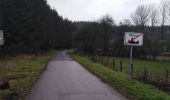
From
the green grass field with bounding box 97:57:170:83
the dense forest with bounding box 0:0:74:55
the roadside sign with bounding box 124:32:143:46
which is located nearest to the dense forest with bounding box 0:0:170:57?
the dense forest with bounding box 0:0:74:55

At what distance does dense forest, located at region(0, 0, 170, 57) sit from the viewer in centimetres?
5341

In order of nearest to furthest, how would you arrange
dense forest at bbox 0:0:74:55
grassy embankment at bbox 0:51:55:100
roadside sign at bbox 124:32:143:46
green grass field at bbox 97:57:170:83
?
grassy embankment at bbox 0:51:55:100, roadside sign at bbox 124:32:143:46, green grass field at bbox 97:57:170:83, dense forest at bbox 0:0:74:55

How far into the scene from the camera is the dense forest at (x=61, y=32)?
53406 millimetres

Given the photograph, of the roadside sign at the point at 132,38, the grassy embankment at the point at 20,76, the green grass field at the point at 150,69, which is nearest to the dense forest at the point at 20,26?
the green grass field at the point at 150,69

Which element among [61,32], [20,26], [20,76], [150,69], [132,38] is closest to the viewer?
[132,38]

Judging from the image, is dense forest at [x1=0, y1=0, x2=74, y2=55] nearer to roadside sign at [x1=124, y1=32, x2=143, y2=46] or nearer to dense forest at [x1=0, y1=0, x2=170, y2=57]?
dense forest at [x1=0, y1=0, x2=170, y2=57]

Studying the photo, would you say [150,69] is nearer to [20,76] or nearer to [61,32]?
[20,76]

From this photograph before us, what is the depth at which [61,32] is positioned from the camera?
121938mm

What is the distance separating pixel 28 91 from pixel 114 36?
257 feet

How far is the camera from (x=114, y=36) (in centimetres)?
9069

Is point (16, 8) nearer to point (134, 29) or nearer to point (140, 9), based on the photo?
point (134, 29)

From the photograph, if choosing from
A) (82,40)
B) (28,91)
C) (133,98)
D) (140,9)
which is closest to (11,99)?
(28,91)

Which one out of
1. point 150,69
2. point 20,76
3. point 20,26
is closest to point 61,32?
point 20,26

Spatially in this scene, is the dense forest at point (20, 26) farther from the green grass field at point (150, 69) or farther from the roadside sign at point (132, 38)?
the roadside sign at point (132, 38)
